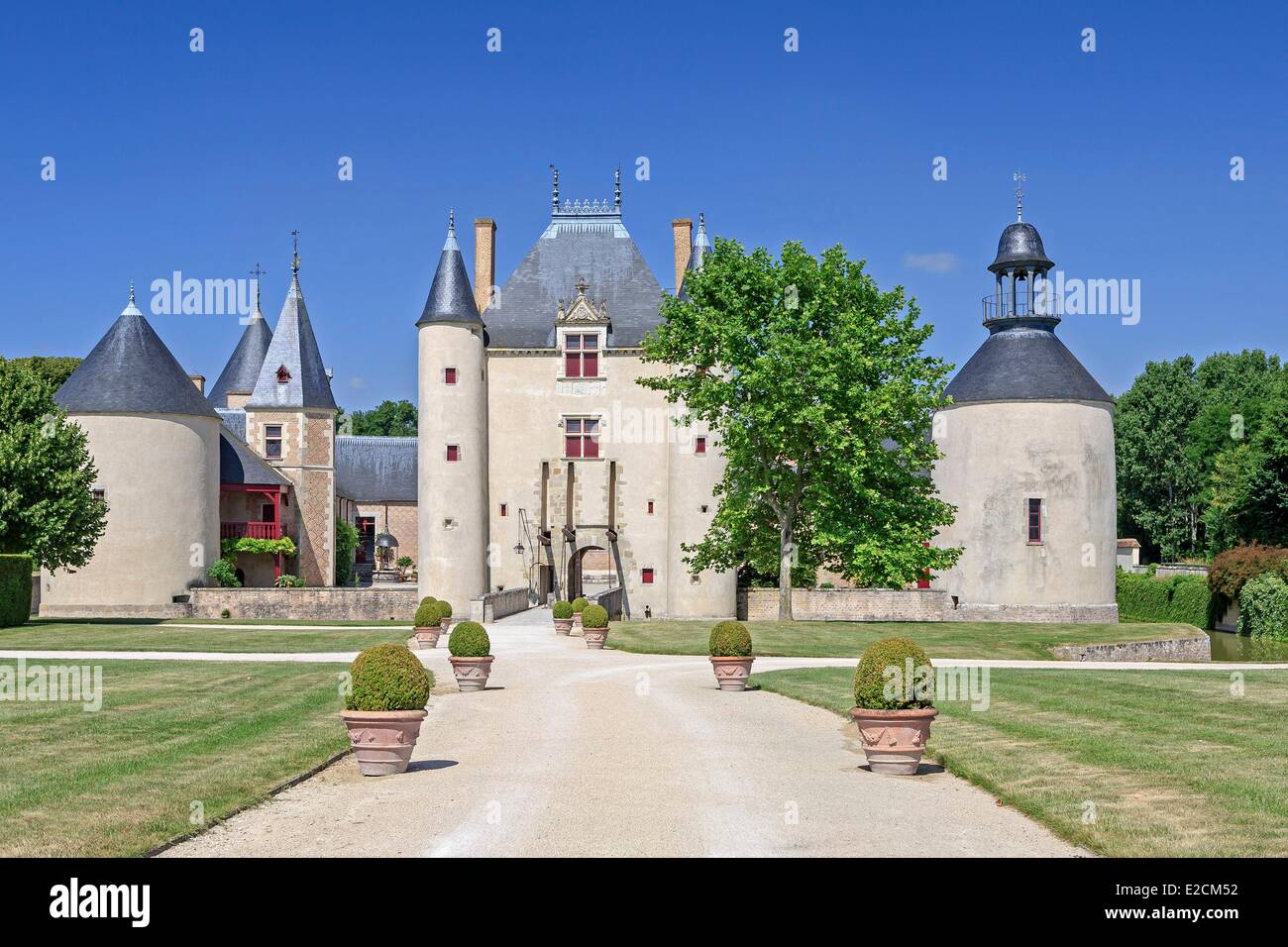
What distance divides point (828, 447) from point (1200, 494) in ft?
147

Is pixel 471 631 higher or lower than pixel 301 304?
lower

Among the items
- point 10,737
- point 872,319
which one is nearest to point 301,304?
point 872,319

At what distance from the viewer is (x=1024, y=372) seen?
50.6m

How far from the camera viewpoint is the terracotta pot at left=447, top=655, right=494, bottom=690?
21250 millimetres

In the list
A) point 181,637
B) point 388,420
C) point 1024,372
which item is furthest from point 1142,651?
point 388,420

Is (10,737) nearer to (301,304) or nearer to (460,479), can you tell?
(460,479)

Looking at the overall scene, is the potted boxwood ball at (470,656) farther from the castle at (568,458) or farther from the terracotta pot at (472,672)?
the castle at (568,458)

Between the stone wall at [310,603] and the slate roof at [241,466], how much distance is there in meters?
8.11

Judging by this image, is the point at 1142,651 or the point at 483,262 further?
the point at 483,262

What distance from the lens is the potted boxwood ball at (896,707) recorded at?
12.8 m

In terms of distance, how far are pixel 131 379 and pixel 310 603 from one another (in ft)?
36.8

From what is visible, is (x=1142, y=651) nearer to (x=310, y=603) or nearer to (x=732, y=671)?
(x=732, y=671)

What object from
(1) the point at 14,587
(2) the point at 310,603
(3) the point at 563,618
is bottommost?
(2) the point at 310,603
